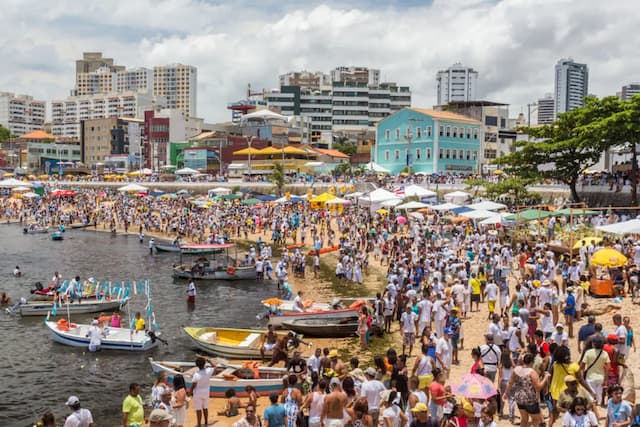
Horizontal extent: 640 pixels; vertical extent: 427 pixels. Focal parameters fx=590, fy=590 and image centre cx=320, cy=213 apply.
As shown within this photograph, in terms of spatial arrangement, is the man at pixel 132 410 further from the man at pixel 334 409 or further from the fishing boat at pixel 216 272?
the fishing boat at pixel 216 272

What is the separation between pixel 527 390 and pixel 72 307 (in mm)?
21164

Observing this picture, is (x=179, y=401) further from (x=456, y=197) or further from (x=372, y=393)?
(x=456, y=197)

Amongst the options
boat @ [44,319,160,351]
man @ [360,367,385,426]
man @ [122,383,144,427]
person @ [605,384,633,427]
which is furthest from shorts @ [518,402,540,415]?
boat @ [44,319,160,351]

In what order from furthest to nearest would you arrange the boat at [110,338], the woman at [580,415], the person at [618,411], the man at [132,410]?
the boat at [110,338], the man at [132,410], the person at [618,411], the woman at [580,415]

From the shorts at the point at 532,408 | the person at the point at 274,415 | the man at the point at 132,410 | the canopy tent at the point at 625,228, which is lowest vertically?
the man at the point at 132,410

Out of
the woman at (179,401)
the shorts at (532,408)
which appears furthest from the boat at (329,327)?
the shorts at (532,408)

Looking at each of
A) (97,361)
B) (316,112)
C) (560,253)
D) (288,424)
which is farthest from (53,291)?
(316,112)

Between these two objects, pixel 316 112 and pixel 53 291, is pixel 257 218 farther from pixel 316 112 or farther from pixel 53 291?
pixel 316 112

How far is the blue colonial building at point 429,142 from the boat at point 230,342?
49578mm

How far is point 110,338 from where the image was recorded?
2019 cm

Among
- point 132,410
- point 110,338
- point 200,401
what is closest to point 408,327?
point 200,401

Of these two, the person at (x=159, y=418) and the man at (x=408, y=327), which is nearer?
the person at (x=159, y=418)

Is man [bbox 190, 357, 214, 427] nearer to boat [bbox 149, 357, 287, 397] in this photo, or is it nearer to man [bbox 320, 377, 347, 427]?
boat [bbox 149, 357, 287, 397]

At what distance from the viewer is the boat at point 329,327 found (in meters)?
20.8
